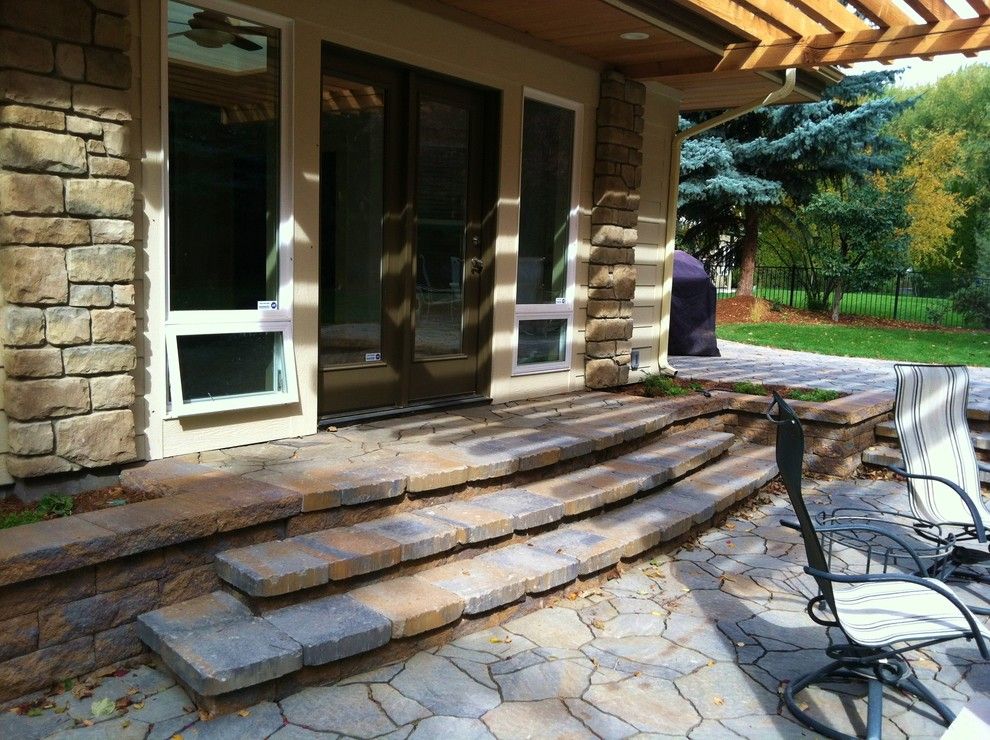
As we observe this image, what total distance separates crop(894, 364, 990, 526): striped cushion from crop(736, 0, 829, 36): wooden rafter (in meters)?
2.46

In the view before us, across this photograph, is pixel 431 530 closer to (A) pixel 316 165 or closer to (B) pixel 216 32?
(A) pixel 316 165

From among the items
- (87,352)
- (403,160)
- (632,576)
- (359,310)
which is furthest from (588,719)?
(403,160)

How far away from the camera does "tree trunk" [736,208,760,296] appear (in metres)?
18.6

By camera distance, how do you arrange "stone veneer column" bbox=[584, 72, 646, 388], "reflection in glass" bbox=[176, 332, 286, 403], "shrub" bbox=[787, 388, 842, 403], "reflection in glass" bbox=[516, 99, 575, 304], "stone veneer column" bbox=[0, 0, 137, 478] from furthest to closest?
"shrub" bbox=[787, 388, 842, 403] < "stone veneer column" bbox=[584, 72, 646, 388] < "reflection in glass" bbox=[516, 99, 575, 304] < "reflection in glass" bbox=[176, 332, 286, 403] < "stone veneer column" bbox=[0, 0, 137, 478]

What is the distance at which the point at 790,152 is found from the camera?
16.7 m

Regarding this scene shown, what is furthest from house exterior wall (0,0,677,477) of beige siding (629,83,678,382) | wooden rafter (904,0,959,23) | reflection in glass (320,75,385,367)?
wooden rafter (904,0,959,23)

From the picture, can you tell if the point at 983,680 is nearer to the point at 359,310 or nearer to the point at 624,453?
the point at 624,453

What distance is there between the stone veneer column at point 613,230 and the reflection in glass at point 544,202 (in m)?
0.31

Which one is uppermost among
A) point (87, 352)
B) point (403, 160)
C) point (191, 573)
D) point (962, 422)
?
point (403, 160)

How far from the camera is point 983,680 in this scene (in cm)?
332

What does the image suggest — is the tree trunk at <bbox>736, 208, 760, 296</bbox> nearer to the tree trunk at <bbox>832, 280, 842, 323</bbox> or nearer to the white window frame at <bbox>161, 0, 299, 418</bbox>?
the tree trunk at <bbox>832, 280, 842, 323</bbox>

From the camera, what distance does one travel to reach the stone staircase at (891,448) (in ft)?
21.7

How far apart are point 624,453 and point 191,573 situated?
10.1 feet

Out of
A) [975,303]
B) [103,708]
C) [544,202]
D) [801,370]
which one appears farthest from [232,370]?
[975,303]
